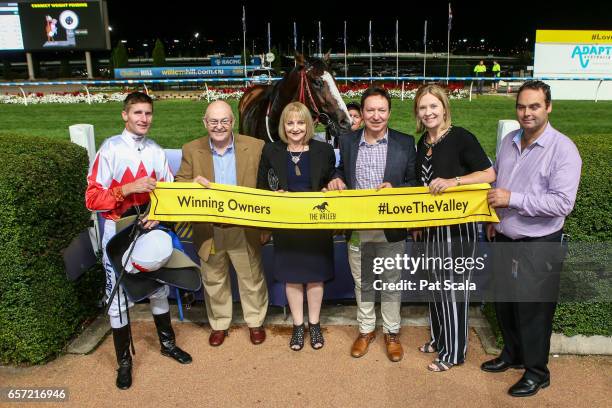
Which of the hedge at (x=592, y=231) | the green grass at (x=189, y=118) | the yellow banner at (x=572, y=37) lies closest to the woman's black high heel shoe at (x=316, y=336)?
the hedge at (x=592, y=231)

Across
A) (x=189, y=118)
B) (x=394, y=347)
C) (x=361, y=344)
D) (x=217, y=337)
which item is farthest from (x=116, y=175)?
(x=189, y=118)

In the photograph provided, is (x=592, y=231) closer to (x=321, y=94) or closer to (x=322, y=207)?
(x=322, y=207)

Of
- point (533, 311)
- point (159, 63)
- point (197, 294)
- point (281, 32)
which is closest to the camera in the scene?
point (533, 311)

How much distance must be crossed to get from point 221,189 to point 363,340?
1.51m

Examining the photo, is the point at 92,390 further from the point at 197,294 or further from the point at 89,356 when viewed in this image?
the point at 197,294

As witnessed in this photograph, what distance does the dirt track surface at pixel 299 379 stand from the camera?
10.5 feet

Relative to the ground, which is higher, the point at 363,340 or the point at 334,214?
the point at 334,214

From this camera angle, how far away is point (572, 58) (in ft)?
66.1

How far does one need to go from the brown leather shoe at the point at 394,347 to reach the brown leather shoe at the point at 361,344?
13cm

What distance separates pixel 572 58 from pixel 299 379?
2089 cm

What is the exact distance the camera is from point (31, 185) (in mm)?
3412

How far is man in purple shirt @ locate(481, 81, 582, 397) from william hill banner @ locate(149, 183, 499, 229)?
0.31 meters

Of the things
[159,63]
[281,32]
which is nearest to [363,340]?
[159,63]

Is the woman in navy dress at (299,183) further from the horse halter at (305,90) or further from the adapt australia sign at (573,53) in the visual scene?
the adapt australia sign at (573,53)
